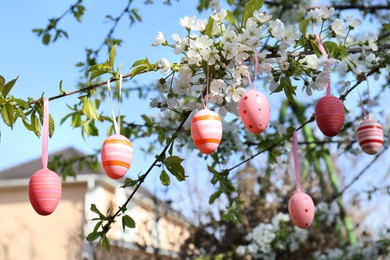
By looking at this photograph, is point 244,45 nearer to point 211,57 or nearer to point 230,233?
point 211,57

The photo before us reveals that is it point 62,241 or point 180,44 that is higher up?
point 62,241

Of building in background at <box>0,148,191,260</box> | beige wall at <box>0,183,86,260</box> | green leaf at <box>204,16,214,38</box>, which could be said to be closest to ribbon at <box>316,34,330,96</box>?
green leaf at <box>204,16,214,38</box>

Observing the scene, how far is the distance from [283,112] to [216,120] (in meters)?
6.35

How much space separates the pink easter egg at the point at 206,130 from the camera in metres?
1.52

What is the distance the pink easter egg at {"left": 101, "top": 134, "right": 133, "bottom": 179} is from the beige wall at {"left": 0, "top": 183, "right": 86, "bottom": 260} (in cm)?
586

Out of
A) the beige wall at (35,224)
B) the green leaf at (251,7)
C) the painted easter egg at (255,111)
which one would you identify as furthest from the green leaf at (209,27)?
the beige wall at (35,224)

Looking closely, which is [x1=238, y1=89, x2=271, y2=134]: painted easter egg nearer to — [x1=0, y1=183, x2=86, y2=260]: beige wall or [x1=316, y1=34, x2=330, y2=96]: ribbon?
[x1=316, y1=34, x2=330, y2=96]: ribbon

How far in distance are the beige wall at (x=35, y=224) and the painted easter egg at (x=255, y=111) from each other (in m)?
6.01

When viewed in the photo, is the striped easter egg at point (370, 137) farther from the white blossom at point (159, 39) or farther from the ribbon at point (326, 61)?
the white blossom at point (159, 39)

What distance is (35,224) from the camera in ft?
26.2

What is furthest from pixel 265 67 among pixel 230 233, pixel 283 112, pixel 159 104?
pixel 283 112

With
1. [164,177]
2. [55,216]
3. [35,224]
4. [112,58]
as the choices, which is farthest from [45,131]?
[35,224]

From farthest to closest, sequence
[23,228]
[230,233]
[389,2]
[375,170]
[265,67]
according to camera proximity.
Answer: [375,170] → [23,228] → [230,233] → [389,2] → [265,67]

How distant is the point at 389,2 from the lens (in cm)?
326
